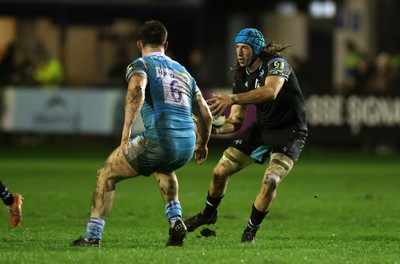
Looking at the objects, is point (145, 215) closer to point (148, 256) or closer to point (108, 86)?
point (148, 256)

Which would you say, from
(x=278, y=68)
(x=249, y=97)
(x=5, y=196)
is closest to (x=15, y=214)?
(x=5, y=196)

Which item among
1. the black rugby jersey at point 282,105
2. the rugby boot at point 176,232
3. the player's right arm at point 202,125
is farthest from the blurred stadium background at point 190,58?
the rugby boot at point 176,232

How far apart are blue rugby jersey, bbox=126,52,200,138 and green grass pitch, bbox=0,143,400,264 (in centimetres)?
114

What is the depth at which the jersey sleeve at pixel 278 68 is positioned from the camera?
11352 mm

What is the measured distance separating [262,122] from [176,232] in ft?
6.50

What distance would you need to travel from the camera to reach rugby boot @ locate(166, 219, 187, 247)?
10.6 meters

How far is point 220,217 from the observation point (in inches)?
584

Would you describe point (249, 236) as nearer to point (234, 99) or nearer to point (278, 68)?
point (234, 99)

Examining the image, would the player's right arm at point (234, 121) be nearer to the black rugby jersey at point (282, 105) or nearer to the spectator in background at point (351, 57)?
the black rugby jersey at point (282, 105)

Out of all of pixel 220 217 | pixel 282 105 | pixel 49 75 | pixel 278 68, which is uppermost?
pixel 278 68

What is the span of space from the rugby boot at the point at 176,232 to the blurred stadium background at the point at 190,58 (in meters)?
15.1

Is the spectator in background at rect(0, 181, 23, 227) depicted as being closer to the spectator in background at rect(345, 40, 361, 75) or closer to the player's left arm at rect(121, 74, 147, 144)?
the player's left arm at rect(121, 74, 147, 144)

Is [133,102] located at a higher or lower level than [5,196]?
higher

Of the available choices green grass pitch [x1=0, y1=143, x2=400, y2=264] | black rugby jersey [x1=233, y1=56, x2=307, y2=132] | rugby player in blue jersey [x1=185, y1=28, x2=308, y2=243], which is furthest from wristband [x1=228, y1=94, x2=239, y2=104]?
green grass pitch [x1=0, y1=143, x2=400, y2=264]
